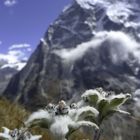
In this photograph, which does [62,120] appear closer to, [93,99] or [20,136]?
[20,136]

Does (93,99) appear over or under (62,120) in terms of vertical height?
over

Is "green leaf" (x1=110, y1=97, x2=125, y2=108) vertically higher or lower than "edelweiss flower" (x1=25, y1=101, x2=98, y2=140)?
higher

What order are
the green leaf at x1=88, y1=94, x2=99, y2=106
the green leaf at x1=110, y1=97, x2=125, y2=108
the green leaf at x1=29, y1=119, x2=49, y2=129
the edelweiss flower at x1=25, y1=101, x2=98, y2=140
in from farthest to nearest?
the green leaf at x1=88, y1=94, x2=99, y2=106 → the green leaf at x1=110, y1=97, x2=125, y2=108 → the green leaf at x1=29, y1=119, x2=49, y2=129 → the edelweiss flower at x1=25, y1=101, x2=98, y2=140

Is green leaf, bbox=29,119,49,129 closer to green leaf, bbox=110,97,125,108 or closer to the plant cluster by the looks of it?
the plant cluster

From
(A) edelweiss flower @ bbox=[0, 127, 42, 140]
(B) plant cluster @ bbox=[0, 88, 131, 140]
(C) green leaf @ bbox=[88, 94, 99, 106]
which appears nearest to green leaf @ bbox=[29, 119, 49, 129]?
(B) plant cluster @ bbox=[0, 88, 131, 140]

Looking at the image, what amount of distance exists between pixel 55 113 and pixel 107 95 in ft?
3.43

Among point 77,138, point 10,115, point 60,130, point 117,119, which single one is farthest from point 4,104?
point 117,119

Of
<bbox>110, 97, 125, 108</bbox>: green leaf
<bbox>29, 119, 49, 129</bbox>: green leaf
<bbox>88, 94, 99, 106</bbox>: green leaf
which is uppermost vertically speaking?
<bbox>88, 94, 99, 106</bbox>: green leaf

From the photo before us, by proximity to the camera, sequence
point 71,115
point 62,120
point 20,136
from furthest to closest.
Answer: point 20,136 < point 71,115 < point 62,120

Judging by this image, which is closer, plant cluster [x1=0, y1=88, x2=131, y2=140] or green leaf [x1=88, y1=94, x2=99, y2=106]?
plant cluster [x1=0, y1=88, x2=131, y2=140]

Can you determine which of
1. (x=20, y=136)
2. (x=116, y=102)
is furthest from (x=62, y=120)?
(x=116, y=102)

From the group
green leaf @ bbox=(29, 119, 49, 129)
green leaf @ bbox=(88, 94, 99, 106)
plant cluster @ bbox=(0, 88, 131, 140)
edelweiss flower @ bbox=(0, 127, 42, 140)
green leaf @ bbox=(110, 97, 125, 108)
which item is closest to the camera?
plant cluster @ bbox=(0, 88, 131, 140)

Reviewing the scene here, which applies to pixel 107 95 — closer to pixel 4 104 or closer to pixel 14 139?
pixel 14 139

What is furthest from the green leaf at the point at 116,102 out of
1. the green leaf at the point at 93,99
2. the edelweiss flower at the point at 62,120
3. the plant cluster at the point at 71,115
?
the edelweiss flower at the point at 62,120
